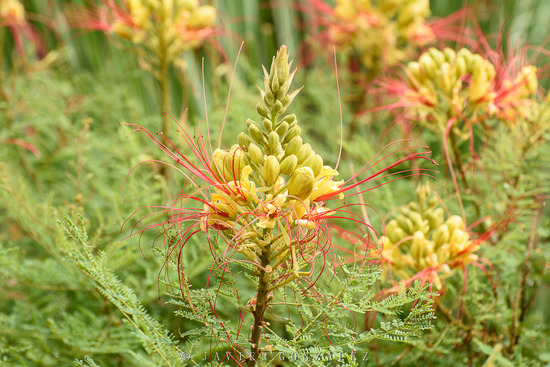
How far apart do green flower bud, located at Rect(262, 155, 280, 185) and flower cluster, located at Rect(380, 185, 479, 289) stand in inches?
13.1

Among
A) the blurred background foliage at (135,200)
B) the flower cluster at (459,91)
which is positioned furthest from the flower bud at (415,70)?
the blurred background foliage at (135,200)

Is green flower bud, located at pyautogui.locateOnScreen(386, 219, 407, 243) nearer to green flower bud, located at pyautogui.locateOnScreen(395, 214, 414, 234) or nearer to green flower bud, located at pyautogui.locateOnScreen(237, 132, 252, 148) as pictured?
green flower bud, located at pyautogui.locateOnScreen(395, 214, 414, 234)

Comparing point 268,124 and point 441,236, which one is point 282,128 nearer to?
point 268,124

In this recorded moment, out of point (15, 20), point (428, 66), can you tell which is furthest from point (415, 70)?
point (15, 20)

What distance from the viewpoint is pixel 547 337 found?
1.09 m

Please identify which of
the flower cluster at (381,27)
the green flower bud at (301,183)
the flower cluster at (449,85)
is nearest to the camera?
the green flower bud at (301,183)

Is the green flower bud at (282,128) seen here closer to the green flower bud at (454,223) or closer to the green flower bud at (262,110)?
the green flower bud at (262,110)

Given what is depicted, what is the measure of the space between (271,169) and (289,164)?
0.02 metres

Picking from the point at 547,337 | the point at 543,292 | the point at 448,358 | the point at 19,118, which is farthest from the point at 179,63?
the point at 543,292

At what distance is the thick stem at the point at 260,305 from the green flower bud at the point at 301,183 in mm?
79

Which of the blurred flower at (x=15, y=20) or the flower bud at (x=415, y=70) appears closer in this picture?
the flower bud at (x=415, y=70)

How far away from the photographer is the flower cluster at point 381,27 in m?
1.54

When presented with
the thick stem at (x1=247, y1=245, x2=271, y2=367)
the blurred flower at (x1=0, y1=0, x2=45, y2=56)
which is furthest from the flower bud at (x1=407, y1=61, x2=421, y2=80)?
the blurred flower at (x1=0, y1=0, x2=45, y2=56)

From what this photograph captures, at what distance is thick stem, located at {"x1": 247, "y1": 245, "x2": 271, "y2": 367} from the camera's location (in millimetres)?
637
